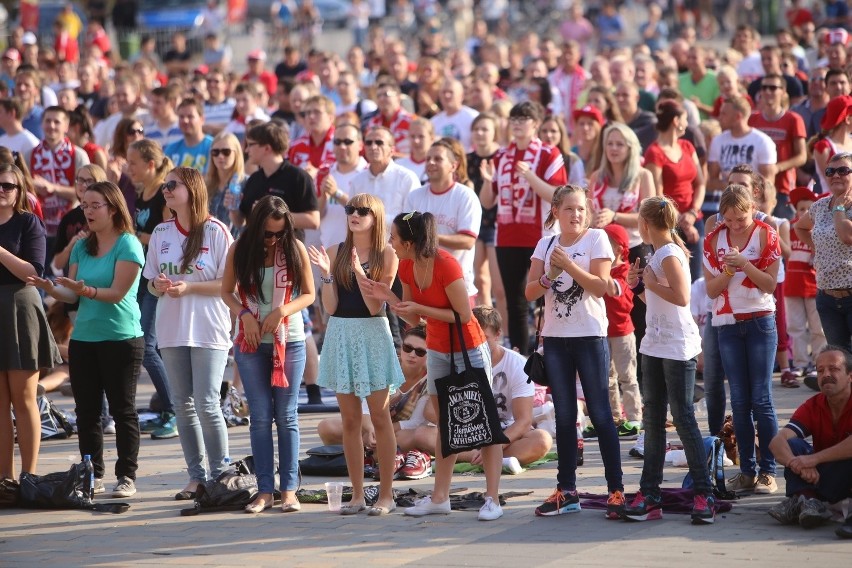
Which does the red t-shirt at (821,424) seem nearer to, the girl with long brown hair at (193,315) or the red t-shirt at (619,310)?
the red t-shirt at (619,310)

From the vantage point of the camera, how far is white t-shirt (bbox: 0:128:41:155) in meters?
13.1

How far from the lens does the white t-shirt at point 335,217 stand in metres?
11.4

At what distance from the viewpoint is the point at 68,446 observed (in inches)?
392

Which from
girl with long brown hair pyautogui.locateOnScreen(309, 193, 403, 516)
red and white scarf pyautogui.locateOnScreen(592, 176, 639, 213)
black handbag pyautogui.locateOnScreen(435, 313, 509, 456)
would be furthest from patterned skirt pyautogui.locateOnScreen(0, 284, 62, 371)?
red and white scarf pyautogui.locateOnScreen(592, 176, 639, 213)

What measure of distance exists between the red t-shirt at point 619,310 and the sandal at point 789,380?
6.03ft

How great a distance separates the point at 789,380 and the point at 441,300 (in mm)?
4204

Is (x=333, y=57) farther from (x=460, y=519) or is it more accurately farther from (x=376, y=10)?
(x=376, y=10)

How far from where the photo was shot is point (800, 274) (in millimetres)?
10945

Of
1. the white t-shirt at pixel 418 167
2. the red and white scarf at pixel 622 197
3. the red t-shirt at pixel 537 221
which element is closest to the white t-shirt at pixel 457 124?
the white t-shirt at pixel 418 167

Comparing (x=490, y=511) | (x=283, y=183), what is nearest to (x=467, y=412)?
(x=490, y=511)

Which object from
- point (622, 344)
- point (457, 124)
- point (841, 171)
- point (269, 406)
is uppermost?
point (457, 124)

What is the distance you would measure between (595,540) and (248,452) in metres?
3.25

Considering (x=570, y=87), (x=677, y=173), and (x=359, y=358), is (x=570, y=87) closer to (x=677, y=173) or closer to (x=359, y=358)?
(x=677, y=173)

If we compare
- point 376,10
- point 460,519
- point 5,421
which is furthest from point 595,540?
point 376,10
